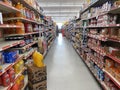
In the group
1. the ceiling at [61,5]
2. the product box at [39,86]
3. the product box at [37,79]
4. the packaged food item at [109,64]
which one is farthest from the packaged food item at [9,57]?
the ceiling at [61,5]

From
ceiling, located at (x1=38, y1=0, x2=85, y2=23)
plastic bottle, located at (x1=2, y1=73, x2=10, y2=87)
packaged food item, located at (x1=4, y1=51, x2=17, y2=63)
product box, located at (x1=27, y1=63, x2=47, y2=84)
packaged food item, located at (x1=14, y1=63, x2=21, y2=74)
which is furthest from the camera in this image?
ceiling, located at (x1=38, y1=0, x2=85, y2=23)

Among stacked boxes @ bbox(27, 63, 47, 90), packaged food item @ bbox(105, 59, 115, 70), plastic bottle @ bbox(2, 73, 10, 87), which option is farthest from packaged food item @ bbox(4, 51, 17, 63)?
packaged food item @ bbox(105, 59, 115, 70)

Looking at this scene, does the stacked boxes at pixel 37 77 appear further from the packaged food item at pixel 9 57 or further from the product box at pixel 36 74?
the packaged food item at pixel 9 57

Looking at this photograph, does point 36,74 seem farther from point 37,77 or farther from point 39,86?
point 39,86

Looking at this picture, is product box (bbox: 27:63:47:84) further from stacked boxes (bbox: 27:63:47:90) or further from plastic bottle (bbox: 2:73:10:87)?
plastic bottle (bbox: 2:73:10:87)

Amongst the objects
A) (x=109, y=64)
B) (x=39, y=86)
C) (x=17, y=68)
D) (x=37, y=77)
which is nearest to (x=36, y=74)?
(x=37, y=77)

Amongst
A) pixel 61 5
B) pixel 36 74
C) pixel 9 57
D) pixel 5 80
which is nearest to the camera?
pixel 5 80

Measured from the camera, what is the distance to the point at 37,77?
2.68 metres

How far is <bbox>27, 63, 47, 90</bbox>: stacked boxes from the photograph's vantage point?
104 inches

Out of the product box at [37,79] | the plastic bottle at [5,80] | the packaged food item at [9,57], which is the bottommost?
the product box at [37,79]

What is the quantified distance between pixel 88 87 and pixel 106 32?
144cm

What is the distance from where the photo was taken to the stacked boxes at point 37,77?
2.64m

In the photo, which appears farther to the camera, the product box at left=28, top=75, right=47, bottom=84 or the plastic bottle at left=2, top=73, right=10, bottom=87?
the product box at left=28, top=75, right=47, bottom=84

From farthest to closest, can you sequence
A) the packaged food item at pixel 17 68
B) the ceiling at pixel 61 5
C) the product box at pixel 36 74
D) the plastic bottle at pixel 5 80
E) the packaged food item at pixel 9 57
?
the ceiling at pixel 61 5 < the product box at pixel 36 74 < the packaged food item at pixel 17 68 < the packaged food item at pixel 9 57 < the plastic bottle at pixel 5 80
